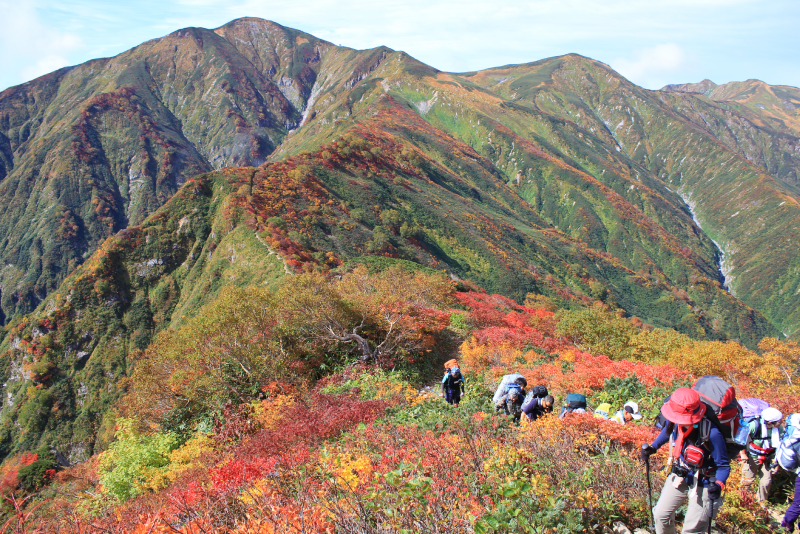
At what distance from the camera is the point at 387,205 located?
66.5m

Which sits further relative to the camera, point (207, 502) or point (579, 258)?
point (579, 258)

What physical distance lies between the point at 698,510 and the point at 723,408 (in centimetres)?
125

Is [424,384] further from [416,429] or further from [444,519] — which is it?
[444,519]

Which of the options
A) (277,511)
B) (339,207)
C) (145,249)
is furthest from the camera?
(339,207)

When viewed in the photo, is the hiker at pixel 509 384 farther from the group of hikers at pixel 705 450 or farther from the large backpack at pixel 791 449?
the large backpack at pixel 791 449

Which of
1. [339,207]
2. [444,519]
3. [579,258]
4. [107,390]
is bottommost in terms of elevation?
[107,390]

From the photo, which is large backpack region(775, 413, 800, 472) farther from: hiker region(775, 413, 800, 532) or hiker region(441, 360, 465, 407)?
hiker region(441, 360, 465, 407)

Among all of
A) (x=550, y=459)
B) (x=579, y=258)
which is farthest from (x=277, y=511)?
(x=579, y=258)

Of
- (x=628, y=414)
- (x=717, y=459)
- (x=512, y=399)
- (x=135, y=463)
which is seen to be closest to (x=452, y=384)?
(x=512, y=399)

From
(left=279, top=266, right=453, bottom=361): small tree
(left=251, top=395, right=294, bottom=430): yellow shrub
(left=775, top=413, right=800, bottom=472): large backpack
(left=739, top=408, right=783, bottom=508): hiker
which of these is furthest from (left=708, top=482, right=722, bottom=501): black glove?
(left=279, top=266, right=453, bottom=361): small tree

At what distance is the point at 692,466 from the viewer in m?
4.74

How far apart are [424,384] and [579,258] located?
272 ft

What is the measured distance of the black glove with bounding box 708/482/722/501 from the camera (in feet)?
15.0

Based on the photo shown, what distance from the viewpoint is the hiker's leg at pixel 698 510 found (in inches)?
187
